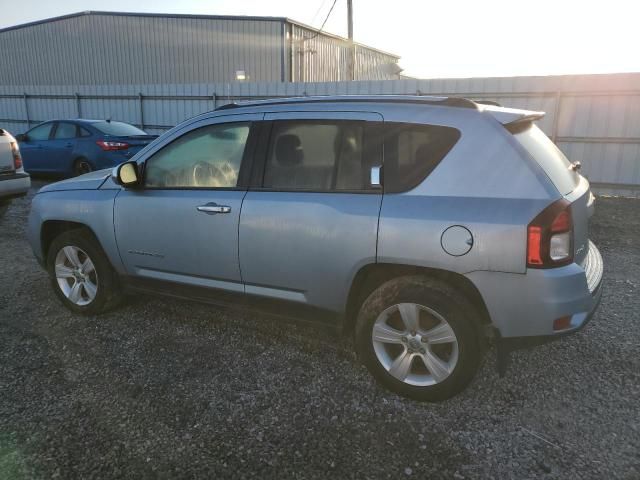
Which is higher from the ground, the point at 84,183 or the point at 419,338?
the point at 84,183

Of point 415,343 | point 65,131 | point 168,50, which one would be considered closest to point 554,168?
point 415,343

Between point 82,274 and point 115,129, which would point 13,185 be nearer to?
point 115,129

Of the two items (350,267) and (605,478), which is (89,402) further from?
(605,478)

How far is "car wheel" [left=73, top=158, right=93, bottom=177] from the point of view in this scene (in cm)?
1050

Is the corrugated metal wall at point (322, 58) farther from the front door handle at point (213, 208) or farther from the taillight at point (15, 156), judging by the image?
the front door handle at point (213, 208)

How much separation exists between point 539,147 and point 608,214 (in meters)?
6.71

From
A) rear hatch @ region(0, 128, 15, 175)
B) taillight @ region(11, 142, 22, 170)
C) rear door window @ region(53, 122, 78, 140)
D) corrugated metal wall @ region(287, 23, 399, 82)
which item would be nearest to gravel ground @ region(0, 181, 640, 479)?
rear hatch @ region(0, 128, 15, 175)

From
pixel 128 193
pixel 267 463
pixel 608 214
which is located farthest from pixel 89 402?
pixel 608 214

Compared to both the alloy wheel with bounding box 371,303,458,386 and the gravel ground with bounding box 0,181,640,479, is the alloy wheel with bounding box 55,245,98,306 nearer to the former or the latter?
the gravel ground with bounding box 0,181,640,479

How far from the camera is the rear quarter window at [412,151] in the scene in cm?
271

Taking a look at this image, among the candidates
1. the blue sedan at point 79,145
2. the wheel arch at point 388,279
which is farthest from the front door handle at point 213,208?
the blue sedan at point 79,145

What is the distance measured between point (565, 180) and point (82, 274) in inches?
142

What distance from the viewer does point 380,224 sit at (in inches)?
108

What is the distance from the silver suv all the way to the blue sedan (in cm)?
712
